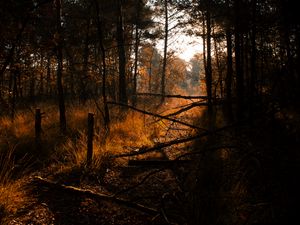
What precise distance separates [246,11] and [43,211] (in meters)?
4.77

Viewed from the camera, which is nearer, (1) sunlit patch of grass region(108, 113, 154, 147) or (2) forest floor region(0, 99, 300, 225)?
(2) forest floor region(0, 99, 300, 225)

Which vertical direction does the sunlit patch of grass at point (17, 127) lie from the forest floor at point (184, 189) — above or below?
above

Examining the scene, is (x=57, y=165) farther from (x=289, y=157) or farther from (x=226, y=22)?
(x=226, y=22)

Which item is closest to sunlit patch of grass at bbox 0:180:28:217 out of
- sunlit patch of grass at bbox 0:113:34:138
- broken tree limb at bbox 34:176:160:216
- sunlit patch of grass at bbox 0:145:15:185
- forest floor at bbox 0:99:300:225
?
forest floor at bbox 0:99:300:225

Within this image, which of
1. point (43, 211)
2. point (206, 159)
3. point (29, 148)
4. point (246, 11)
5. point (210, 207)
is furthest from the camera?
point (29, 148)

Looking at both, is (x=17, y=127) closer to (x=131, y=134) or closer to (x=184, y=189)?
(x=131, y=134)

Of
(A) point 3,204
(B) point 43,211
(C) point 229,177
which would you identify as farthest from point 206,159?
(A) point 3,204

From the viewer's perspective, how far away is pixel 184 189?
10.8 ft

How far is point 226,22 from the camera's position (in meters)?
7.36

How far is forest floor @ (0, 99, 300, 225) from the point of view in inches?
102

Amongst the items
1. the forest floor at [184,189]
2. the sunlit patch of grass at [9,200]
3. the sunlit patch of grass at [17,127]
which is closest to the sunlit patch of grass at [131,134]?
the forest floor at [184,189]

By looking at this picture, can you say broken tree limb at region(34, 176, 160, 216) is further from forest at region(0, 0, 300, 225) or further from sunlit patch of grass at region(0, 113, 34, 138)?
sunlit patch of grass at region(0, 113, 34, 138)

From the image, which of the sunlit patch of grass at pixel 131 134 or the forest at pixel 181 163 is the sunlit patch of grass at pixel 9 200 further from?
the sunlit patch of grass at pixel 131 134

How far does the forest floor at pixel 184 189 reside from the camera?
102 inches
